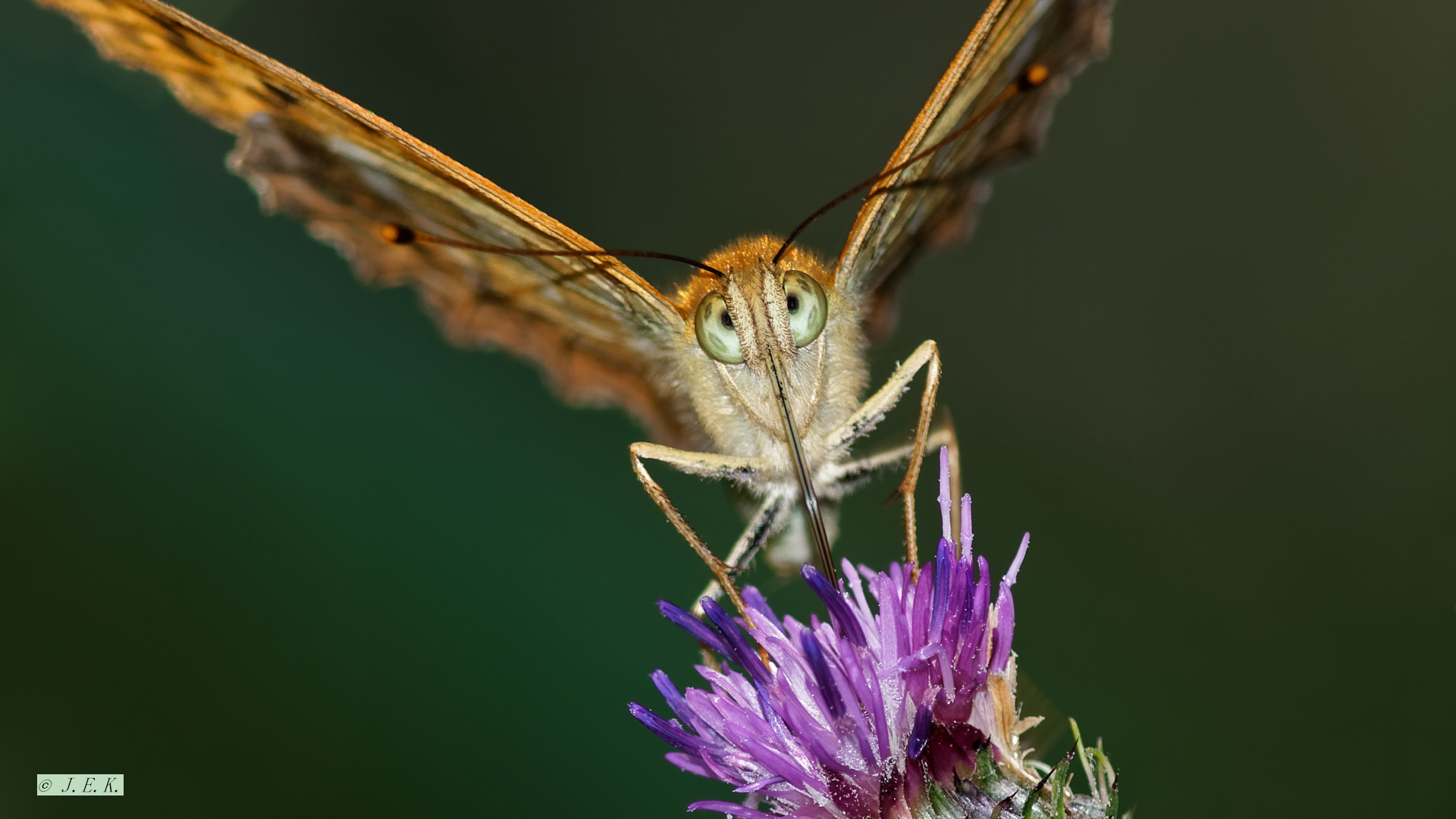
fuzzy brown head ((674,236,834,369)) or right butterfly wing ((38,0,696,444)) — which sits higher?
right butterfly wing ((38,0,696,444))

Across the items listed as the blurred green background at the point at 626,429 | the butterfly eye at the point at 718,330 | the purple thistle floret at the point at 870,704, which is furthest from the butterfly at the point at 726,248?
the blurred green background at the point at 626,429

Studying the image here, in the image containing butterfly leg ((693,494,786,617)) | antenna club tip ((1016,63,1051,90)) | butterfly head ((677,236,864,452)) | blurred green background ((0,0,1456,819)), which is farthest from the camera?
blurred green background ((0,0,1456,819))

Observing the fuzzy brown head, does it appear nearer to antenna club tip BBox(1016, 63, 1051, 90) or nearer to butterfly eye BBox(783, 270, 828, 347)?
butterfly eye BBox(783, 270, 828, 347)

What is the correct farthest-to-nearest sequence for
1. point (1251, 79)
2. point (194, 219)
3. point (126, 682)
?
1. point (1251, 79)
2. point (194, 219)
3. point (126, 682)

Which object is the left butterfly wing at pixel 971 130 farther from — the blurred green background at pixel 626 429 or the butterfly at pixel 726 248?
the blurred green background at pixel 626 429

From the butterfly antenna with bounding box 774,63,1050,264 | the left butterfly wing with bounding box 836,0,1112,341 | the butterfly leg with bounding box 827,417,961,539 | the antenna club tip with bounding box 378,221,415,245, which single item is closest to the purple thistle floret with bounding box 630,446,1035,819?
the butterfly leg with bounding box 827,417,961,539

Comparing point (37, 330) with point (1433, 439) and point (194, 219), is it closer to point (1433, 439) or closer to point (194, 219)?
point (194, 219)

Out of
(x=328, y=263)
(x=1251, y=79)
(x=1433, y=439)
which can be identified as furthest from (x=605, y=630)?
(x=1251, y=79)
